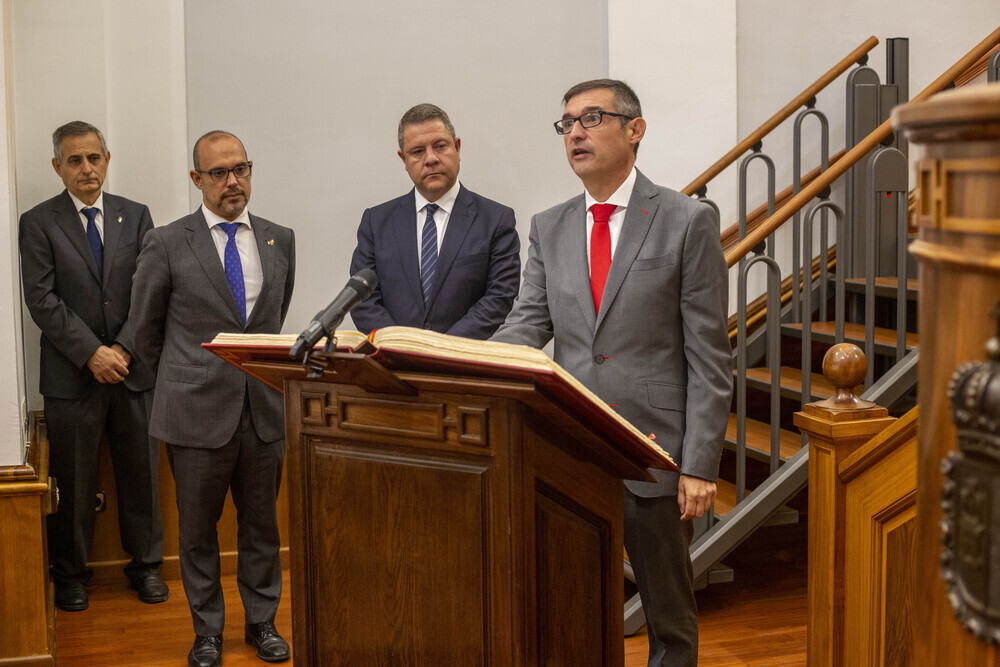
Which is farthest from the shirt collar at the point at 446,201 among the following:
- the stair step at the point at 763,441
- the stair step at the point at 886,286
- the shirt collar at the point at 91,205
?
the stair step at the point at 886,286

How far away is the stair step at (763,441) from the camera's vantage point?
389cm

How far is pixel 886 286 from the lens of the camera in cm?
453

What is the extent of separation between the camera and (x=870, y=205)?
3846mm

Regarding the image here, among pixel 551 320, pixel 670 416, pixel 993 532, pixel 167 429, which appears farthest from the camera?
pixel 167 429

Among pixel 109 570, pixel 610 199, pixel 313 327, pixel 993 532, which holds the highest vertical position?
pixel 610 199

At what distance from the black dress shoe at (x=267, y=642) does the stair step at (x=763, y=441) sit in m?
1.83

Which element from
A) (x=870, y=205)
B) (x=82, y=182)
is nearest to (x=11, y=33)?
(x=82, y=182)

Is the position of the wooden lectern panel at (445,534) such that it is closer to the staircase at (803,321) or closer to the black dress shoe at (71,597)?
the staircase at (803,321)

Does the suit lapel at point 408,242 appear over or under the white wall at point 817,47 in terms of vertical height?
under

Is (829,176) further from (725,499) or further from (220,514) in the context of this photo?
(220,514)

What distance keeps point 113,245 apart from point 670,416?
8.33 feet

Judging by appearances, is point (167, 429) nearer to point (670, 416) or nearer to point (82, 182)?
point (82, 182)

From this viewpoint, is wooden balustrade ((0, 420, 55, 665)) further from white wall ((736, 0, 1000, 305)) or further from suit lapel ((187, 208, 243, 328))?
white wall ((736, 0, 1000, 305))

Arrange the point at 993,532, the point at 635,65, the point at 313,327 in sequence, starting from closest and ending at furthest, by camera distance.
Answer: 1. the point at 993,532
2. the point at 313,327
3. the point at 635,65
